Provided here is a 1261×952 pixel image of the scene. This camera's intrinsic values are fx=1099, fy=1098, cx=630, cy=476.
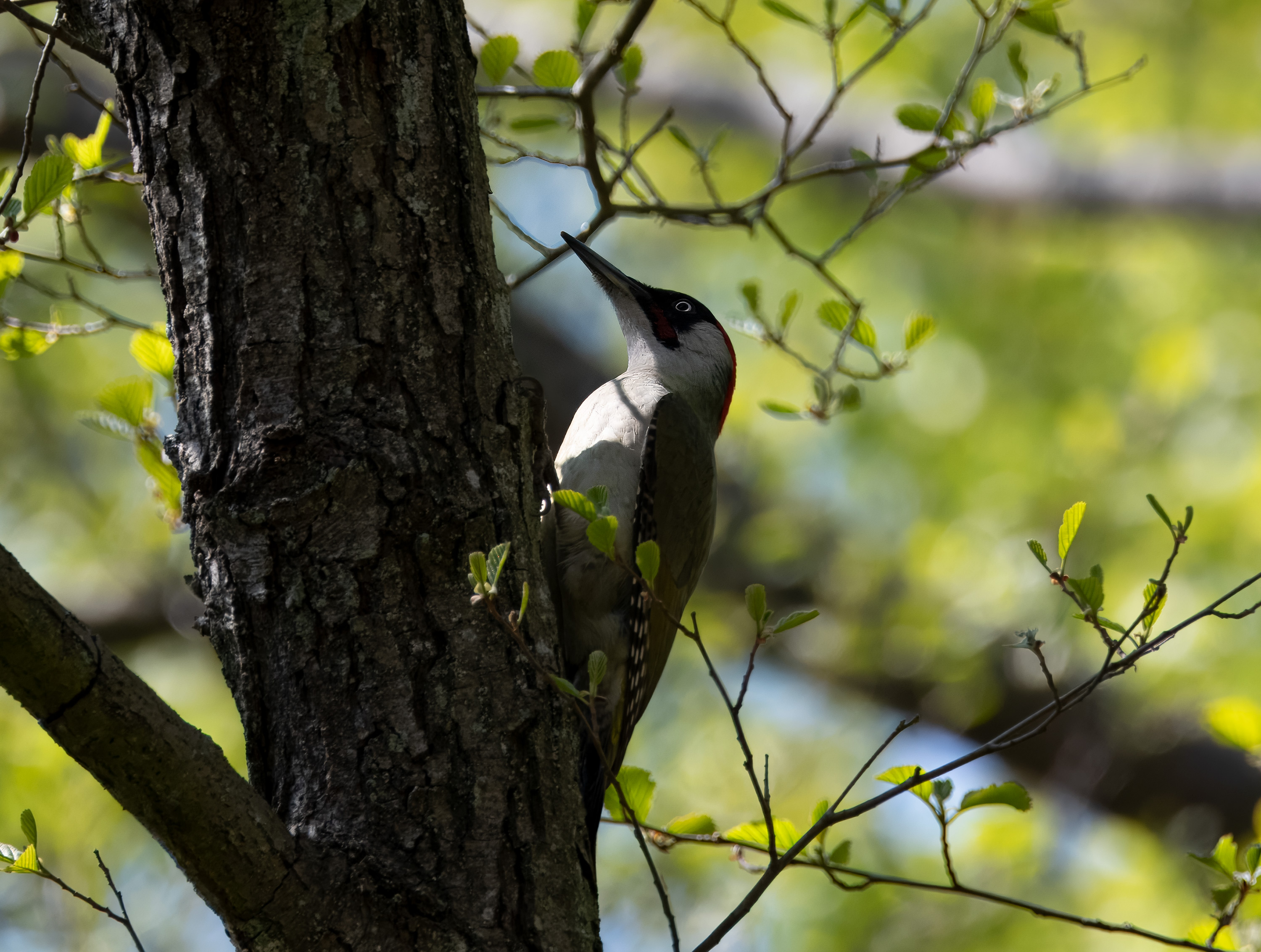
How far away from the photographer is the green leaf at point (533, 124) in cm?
340

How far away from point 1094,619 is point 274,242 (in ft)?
6.07

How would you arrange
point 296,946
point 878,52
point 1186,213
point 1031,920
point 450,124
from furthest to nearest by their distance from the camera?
point 1186,213 < point 1031,920 < point 878,52 < point 450,124 < point 296,946

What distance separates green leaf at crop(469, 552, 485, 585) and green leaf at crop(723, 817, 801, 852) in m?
1.02

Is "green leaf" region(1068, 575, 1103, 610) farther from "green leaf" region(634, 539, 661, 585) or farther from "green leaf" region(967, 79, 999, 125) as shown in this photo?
"green leaf" region(967, 79, 999, 125)

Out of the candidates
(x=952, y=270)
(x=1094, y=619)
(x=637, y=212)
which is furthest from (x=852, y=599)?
(x=1094, y=619)

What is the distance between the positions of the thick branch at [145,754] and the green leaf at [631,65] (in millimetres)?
2191

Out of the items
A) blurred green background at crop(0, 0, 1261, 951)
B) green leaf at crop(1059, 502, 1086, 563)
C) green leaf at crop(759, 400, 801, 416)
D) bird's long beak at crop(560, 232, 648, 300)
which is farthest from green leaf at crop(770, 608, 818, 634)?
blurred green background at crop(0, 0, 1261, 951)

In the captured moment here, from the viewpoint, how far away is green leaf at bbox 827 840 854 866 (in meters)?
2.66

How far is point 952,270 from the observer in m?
10.1

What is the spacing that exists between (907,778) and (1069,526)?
2.45ft

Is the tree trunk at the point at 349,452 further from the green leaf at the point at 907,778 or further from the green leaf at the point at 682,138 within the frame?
the green leaf at the point at 682,138

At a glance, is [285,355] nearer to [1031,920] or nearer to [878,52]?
[878,52]

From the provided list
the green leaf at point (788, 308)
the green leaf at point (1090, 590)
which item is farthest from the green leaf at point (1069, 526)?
the green leaf at point (788, 308)

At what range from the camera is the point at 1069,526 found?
2189 mm
